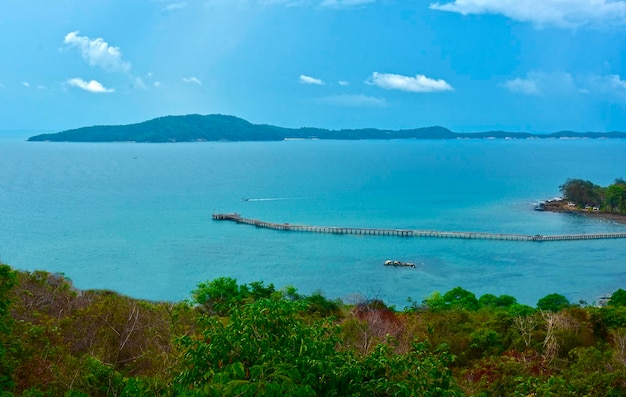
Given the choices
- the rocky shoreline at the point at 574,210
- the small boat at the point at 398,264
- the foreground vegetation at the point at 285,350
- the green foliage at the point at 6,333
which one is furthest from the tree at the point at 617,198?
the green foliage at the point at 6,333

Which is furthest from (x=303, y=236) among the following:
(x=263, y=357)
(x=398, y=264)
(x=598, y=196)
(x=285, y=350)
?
(x=263, y=357)

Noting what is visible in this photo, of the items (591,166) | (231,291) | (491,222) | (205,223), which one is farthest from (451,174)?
(231,291)

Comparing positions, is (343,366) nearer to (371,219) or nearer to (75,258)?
(75,258)

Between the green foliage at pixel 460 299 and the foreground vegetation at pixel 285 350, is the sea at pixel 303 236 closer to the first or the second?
the green foliage at pixel 460 299

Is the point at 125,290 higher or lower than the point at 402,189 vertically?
lower

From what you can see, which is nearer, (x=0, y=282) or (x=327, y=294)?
(x=0, y=282)

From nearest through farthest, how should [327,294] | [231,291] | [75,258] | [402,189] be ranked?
[231,291] < [327,294] < [75,258] < [402,189]
